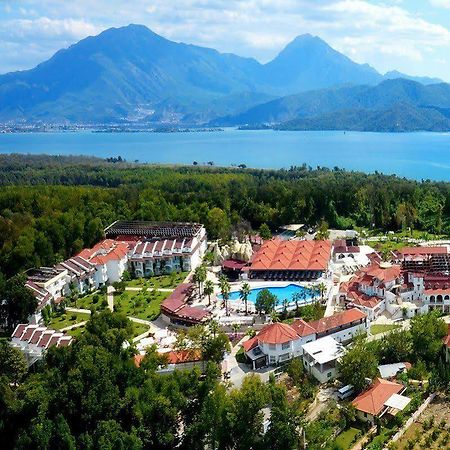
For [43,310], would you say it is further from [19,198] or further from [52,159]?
[52,159]

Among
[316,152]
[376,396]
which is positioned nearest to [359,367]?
[376,396]

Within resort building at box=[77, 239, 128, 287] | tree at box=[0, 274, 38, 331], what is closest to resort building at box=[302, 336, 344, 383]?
tree at box=[0, 274, 38, 331]

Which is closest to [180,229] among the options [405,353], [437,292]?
[437,292]

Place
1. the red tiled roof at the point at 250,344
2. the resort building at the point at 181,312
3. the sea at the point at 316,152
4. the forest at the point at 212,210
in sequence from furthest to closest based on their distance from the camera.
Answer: the sea at the point at 316,152
the forest at the point at 212,210
the resort building at the point at 181,312
the red tiled roof at the point at 250,344

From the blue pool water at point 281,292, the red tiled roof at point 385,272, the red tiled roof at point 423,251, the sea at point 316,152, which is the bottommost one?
the sea at point 316,152

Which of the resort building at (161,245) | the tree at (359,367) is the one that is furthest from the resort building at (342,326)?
the resort building at (161,245)

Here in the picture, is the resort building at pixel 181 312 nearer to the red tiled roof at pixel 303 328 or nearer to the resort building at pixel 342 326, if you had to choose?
the red tiled roof at pixel 303 328
